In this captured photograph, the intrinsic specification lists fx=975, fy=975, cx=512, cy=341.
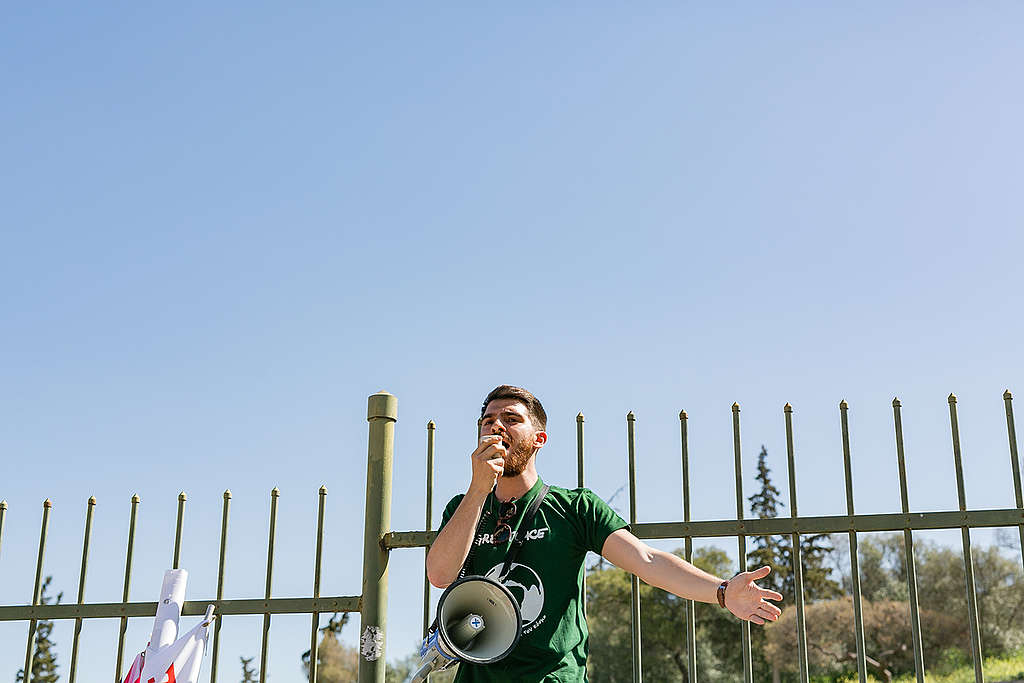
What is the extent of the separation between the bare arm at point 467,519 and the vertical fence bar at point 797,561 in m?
1.72

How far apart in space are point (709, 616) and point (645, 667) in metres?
2.35

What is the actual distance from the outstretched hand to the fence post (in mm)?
2577

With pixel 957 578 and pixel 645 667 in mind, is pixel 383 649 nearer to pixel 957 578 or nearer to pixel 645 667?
pixel 645 667

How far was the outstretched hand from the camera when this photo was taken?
9.70 feet

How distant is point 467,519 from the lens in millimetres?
3342

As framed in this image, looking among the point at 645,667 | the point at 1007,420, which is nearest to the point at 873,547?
the point at 645,667

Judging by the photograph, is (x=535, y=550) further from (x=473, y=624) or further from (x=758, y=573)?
(x=758, y=573)

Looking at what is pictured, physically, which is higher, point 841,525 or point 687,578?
point 841,525

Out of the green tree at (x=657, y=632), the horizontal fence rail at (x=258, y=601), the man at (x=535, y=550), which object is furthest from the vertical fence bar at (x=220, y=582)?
the green tree at (x=657, y=632)

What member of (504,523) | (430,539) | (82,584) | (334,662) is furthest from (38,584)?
(334,662)

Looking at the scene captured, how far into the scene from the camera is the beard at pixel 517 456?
3641mm

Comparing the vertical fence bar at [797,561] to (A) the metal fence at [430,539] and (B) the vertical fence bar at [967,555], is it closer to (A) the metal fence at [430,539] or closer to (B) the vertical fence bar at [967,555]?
(A) the metal fence at [430,539]

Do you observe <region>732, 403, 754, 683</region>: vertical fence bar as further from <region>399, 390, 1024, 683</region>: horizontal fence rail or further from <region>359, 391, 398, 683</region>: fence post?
<region>359, 391, 398, 683</region>: fence post

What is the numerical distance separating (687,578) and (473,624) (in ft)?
2.42
